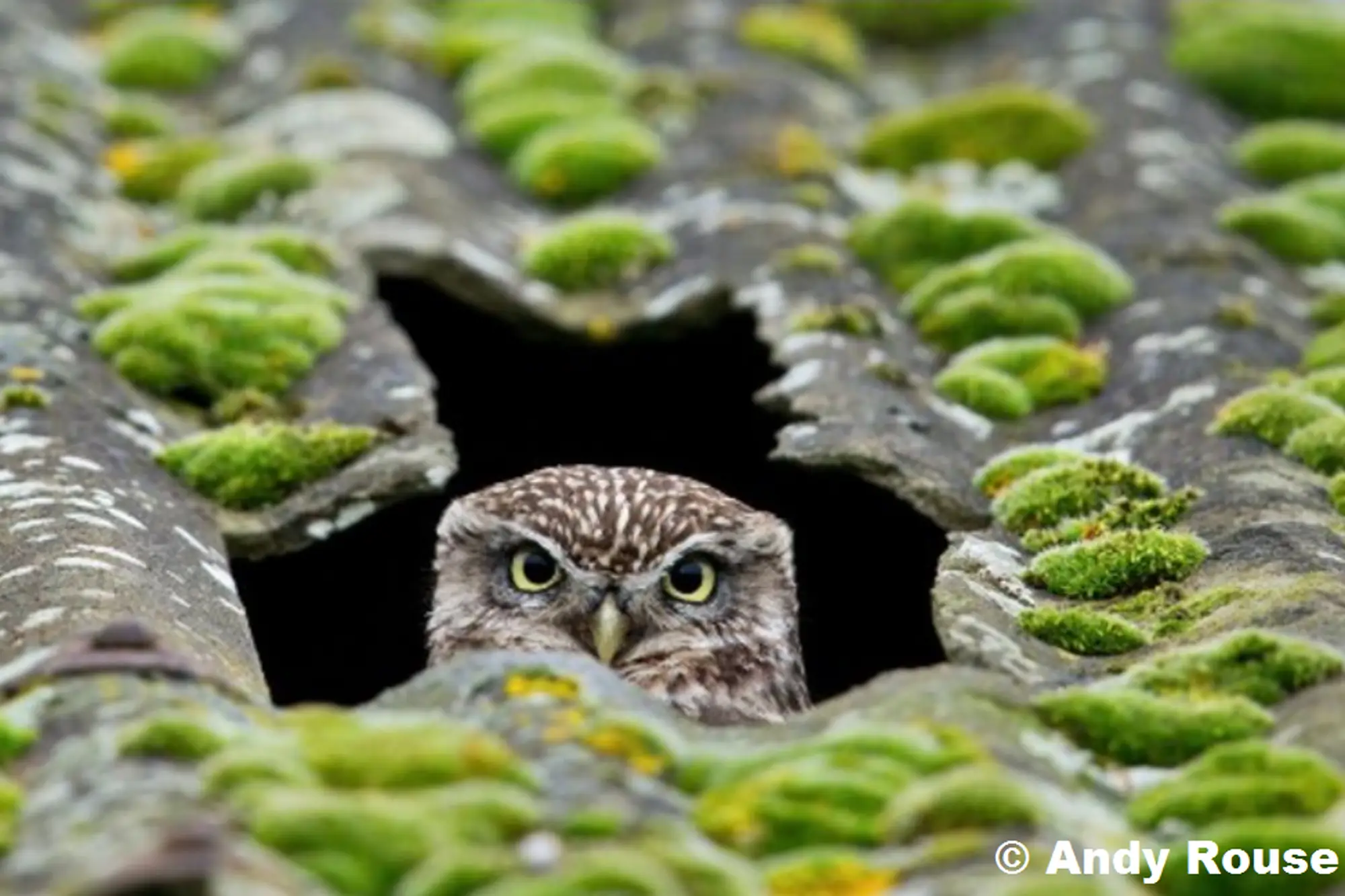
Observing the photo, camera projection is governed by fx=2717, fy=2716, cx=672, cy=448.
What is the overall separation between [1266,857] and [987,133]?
1049 cm

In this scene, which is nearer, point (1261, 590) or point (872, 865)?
point (872, 865)

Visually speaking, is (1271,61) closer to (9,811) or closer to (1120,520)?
(1120,520)

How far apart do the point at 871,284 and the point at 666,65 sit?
4350 millimetres

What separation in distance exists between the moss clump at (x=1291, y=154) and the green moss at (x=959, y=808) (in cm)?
1038

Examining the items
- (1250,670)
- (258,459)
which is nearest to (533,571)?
(258,459)

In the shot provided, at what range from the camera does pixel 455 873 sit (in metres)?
7.45

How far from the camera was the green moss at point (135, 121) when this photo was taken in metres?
18.0

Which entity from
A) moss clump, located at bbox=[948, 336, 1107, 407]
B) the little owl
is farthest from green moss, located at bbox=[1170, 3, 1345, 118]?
the little owl

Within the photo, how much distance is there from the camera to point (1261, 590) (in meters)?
10.8

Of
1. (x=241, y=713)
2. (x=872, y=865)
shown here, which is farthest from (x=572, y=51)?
(x=872, y=865)

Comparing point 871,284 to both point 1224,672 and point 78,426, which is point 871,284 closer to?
point 78,426

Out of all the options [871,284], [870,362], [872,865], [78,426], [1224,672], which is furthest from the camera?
[871,284]

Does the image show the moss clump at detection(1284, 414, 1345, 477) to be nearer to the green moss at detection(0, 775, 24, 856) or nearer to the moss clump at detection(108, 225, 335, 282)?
the moss clump at detection(108, 225, 335, 282)

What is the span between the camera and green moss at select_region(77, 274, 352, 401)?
45.1 ft
